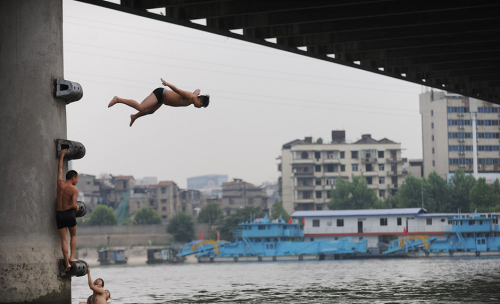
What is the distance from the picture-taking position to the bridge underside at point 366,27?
20.3 m

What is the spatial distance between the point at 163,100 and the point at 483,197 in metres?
109

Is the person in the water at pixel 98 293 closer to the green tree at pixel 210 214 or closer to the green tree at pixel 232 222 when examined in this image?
the green tree at pixel 232 222

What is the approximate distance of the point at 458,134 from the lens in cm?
14025

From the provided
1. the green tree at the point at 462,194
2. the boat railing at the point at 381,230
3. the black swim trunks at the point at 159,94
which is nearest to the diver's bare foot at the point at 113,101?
the black swim trunks at the point at 159,94

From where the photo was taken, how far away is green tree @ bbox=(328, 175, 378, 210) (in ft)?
405

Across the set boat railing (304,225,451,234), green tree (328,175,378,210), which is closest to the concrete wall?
boat railing (304,225,451,234)

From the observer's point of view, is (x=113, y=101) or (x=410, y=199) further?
(x=410, y=199)

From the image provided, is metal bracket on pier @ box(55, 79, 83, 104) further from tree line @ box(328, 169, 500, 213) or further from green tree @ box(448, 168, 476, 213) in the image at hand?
green tree @ box(448, 168, 476, 213)

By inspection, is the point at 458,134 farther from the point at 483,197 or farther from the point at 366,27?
the point at 366,27

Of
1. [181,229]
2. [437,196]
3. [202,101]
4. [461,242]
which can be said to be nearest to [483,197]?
[437,196]

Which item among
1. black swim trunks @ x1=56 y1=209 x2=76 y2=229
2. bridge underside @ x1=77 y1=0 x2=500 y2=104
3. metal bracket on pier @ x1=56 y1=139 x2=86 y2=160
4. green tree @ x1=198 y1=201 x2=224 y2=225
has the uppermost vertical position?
bridge underside @ x1=77 y1=0 x2=500 y2=104

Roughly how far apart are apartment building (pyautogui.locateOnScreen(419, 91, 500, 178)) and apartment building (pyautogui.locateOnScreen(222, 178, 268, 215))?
44.1 metres

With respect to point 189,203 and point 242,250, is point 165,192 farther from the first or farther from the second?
point 242,250

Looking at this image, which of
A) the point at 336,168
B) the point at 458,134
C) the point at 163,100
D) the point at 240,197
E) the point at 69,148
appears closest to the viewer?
the point at 163,100
